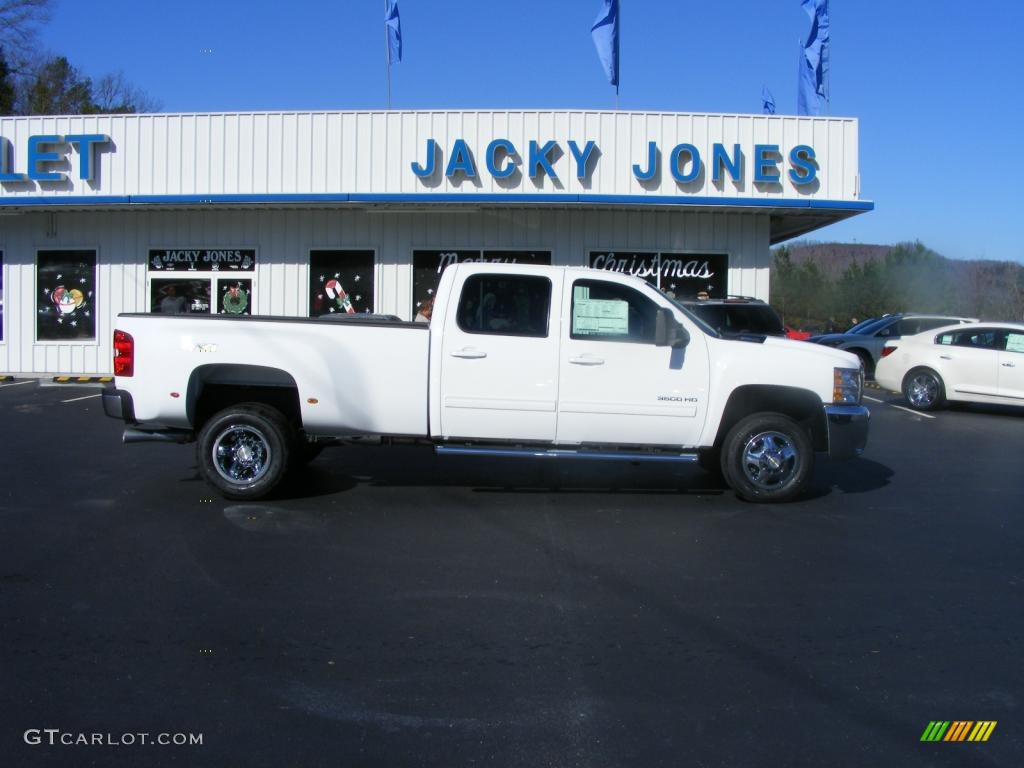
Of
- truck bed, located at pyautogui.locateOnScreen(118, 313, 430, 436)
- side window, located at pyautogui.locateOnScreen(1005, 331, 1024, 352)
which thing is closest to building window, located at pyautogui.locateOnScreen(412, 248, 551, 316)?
side window, located at pyautogui.locateOnScreen(1005, 331, 1024, 352)

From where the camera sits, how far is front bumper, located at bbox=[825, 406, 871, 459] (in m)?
8.19

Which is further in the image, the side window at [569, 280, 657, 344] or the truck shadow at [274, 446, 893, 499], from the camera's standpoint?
the truck shadow at [274, 446, 893, 499]

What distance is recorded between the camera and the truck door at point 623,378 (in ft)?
26.4

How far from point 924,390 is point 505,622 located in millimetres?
12608

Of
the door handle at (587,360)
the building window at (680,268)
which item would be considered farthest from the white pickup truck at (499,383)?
the building window at (680,268)

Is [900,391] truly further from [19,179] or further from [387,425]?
[19,179]

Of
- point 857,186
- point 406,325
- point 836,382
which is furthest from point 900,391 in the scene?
point 406,325

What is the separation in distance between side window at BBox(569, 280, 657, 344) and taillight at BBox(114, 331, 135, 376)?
3621 mm

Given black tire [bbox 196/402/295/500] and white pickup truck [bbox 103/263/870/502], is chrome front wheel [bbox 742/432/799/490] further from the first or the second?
black tire [bbox 196/402/295/500]

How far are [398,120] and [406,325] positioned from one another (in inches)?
466

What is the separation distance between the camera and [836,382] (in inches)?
324

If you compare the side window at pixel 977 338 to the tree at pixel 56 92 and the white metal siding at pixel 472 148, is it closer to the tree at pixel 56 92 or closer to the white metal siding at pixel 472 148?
the white metal siding at pixel 472 148

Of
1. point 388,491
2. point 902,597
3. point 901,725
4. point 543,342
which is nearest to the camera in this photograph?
point 901,725

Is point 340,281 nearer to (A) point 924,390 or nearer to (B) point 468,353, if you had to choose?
(A) point 924,390
